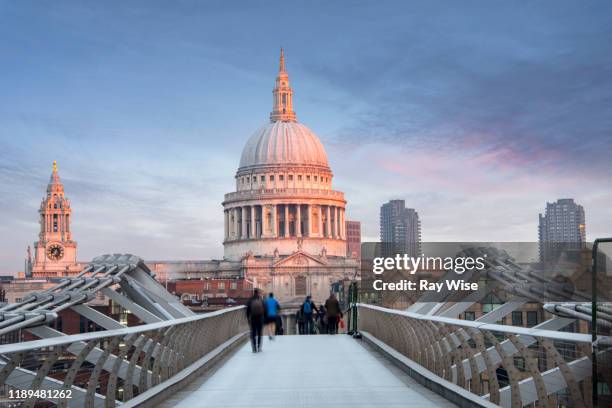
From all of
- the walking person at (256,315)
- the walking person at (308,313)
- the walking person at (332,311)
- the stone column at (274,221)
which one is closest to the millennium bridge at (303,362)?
the walking person at (256,315)

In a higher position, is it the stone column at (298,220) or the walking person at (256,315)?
the stone column at (298,220)

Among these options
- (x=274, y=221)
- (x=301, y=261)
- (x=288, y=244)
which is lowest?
(x=301, y=261)

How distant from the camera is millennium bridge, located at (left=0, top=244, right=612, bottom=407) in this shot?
10.9m

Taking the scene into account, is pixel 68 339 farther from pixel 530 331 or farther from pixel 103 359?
pixel 530 331

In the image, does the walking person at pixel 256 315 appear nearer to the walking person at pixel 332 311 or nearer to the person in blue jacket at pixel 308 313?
the walking person at pixel 332 311

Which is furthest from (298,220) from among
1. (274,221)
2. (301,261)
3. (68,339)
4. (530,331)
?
(530,331)

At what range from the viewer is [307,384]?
60.0 ft

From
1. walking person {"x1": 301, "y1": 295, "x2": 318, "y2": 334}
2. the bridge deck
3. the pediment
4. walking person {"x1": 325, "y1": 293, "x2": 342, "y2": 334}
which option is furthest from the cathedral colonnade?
the bridge deck

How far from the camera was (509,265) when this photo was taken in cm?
3788

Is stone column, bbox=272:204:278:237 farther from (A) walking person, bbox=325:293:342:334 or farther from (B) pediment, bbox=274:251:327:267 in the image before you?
(A) walking person, bbox=325:293:342:334

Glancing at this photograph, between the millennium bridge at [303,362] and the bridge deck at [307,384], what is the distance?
2 centimetres

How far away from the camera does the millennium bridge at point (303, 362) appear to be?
35.8ft

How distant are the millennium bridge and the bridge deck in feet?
0.08

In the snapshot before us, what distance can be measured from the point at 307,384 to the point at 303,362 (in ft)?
17.6
